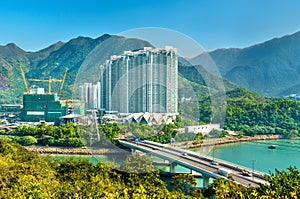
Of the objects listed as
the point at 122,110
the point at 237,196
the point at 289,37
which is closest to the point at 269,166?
the point at 122,110

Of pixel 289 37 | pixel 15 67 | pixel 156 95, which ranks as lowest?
pixel 156 95

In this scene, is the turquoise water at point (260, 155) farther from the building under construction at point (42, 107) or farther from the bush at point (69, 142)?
the building under construction at point (42, 107)

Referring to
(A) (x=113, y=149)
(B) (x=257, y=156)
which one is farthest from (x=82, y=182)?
(B) (x=257, y=156)

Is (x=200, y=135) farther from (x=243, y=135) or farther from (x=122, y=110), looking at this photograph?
(x=243, y=135)

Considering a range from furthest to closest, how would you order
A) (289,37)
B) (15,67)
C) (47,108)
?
(289,37)
(15,67)
(47,108)

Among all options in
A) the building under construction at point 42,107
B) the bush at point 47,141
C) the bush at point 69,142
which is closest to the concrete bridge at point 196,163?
the bush at point 69,142

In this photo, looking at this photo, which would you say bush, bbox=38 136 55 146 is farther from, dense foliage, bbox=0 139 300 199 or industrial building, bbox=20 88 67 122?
dense foliage, bbox=0 139 300 199
